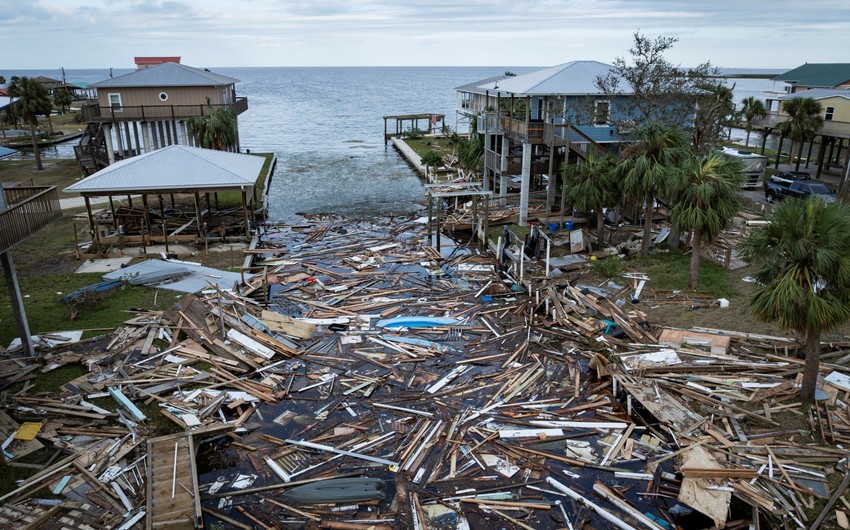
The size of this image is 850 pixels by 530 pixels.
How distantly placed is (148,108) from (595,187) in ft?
107

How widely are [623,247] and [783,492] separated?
16134mm

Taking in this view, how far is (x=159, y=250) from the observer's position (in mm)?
28562

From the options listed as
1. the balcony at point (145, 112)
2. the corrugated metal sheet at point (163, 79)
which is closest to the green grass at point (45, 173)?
the balcony at point (145, 112)

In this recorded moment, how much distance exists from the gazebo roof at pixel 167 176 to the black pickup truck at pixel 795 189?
1145 inches

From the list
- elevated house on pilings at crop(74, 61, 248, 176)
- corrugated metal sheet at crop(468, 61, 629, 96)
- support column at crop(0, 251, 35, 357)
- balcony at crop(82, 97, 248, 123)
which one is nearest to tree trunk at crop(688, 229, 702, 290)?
corrugated metal sheet at crop(468, 61, 629, 96)

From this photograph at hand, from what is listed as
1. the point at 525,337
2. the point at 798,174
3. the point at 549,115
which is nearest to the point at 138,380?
the point at 525,337

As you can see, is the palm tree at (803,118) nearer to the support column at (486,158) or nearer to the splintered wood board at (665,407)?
the support column at (486,158)

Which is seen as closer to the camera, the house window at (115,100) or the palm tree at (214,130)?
the palm tree at (214,130)

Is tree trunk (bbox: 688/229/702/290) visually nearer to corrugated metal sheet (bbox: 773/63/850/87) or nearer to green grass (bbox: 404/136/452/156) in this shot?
corrugated metal sheet (bbox: 773/63/850/87)

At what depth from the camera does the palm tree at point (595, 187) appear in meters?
26.8

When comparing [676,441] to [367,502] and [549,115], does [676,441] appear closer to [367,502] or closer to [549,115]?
[367,502]

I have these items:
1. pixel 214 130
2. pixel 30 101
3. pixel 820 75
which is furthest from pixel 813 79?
pixel 30 101

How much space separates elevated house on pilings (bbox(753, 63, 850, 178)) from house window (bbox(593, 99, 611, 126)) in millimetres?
14662

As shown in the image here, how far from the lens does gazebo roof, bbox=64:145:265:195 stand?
2803cm
